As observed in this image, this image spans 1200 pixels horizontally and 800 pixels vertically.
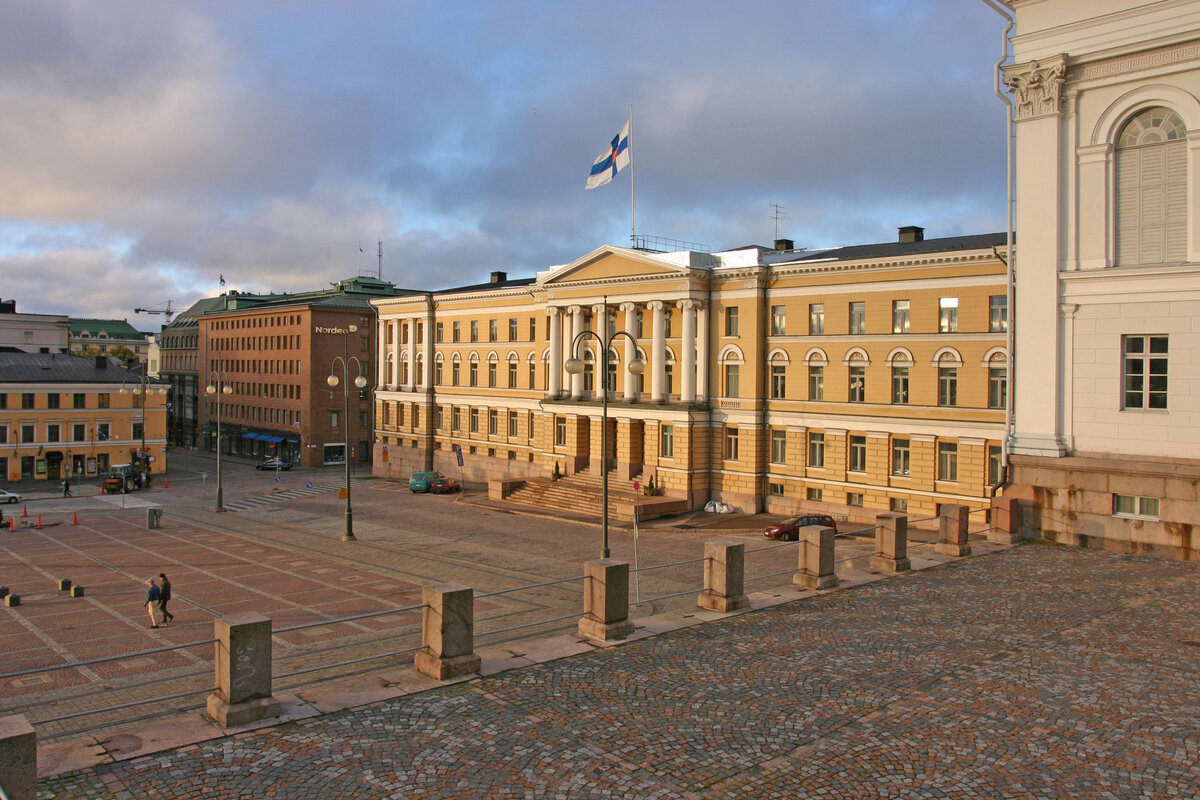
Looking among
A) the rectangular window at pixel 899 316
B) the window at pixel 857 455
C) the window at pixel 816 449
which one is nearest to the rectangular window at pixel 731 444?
the window at pixel 816 449

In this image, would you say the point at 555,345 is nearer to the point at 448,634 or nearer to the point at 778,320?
the point at 778,320

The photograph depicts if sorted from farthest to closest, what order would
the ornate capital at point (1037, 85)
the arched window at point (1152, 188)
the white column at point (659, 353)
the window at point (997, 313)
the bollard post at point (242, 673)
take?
the white column at point (659, 353) → the window at point (997, 313) → the ornate capital at point (1037, 85) → the arched window at point (1152, 188) → the bollard post at point (242, 673)

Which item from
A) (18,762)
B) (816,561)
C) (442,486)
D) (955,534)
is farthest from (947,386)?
(18,762)

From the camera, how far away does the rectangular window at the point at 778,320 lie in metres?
46.9

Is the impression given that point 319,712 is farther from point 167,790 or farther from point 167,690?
point 167,690

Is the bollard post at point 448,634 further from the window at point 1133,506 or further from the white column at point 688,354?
the white column at point 688,354

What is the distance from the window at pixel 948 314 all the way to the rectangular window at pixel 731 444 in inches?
509

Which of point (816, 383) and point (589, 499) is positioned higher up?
point (816, 383)

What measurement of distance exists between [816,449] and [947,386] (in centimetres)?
798

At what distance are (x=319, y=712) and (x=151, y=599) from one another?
538 inches

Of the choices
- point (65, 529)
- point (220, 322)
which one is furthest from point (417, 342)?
point (220, 322)

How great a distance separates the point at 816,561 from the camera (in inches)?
798

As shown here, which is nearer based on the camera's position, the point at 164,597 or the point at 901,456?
the point at 164,597

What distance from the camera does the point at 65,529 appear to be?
46.0m
